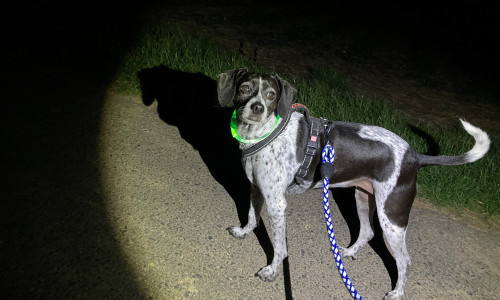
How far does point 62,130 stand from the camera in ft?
15.8

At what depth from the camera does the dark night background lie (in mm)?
3188

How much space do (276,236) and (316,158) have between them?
0.77 meters

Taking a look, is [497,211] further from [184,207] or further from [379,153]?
[184,207]

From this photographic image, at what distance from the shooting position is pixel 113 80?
6.13 metres

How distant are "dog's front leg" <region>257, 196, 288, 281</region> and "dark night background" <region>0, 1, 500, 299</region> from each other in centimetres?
112

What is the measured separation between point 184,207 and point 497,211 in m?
3.49

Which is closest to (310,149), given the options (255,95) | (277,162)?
(277,162)

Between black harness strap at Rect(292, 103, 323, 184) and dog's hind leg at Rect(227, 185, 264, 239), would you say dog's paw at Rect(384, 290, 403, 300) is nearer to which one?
black harness strap at Rect(292, 103, 323, 184)

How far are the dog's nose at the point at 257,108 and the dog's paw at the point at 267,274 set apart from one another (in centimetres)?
135

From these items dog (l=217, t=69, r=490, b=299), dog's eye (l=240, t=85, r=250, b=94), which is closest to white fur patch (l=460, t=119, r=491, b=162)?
dog (l=217, t=69, r=490, b=299)

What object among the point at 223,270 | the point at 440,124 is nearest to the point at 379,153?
the point at 223,270

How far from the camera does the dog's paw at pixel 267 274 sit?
11.4 feet

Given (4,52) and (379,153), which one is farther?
(4,52)

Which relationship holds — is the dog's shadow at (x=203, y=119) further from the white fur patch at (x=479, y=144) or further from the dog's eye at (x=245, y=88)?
the white fur patch at (x=479, y=144)
